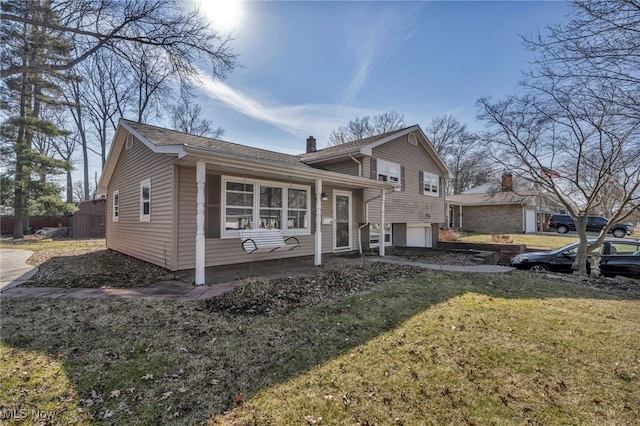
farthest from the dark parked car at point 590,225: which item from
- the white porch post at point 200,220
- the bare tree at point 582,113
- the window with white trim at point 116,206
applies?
the window with white trim at point 116,206

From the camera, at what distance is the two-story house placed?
6.94m

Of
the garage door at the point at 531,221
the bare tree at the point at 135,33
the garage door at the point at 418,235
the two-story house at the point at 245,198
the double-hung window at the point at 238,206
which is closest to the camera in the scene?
the two-story house at the point at 245,198

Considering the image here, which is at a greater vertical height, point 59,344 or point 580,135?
point 580,135

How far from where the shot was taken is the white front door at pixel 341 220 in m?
10.8

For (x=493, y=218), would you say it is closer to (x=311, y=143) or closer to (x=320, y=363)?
(x=311, y=143)

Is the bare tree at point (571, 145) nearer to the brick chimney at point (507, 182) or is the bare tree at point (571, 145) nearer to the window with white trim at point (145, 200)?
the brick chimney at point (507, 182)

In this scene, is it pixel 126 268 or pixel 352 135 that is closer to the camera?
pixel 126 268

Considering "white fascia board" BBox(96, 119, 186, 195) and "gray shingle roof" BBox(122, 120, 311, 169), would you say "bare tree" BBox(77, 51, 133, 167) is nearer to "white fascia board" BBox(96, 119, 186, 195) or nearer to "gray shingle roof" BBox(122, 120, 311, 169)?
"white fascia board" BBox(96, 119, 186, 195)

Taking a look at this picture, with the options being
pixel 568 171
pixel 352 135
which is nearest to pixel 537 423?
pixel 568 171

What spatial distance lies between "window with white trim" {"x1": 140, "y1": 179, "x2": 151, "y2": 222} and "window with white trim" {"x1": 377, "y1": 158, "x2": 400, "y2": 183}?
8166 mm

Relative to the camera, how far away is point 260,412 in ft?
7.47

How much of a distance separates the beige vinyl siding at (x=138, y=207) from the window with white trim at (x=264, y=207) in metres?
1.37

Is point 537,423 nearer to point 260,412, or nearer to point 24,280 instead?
point 260,412

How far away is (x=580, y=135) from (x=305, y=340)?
30.9ft
